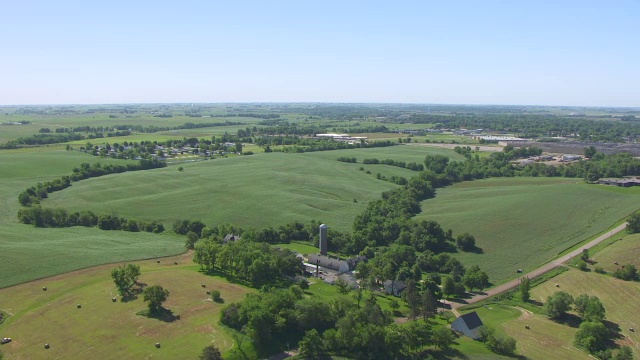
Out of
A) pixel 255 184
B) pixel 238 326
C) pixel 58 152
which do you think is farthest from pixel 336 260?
pixel 58 152

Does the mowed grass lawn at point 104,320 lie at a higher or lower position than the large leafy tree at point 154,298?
lower

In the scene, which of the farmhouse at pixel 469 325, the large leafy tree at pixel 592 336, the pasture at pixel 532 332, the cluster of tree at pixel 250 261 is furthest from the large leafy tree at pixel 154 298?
the large leafy tree at pixel 592 336

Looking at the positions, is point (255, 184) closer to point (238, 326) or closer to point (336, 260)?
point (336, 260)

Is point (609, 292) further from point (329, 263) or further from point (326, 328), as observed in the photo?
point (326, 328)

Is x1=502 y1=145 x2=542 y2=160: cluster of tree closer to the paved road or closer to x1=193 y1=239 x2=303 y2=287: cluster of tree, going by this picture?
the paved road

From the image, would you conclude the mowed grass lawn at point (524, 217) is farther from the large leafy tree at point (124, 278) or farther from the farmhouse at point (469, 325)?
the large leafy tree at point (124, 278)
